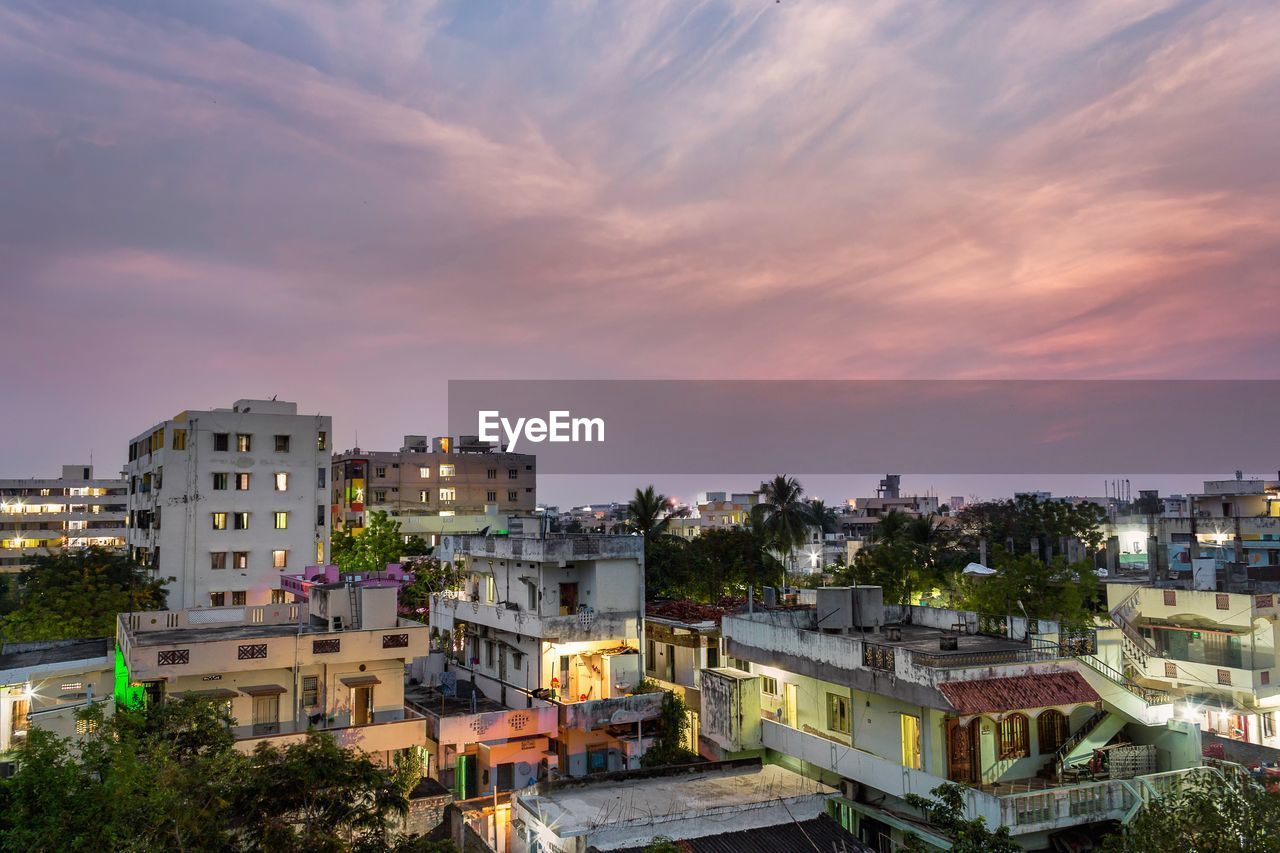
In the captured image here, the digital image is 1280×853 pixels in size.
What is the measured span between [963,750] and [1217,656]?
1907cm

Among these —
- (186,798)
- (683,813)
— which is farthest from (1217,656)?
(186,798)

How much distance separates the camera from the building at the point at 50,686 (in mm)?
25781

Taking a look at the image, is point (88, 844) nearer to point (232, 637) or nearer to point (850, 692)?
point (232, 637)

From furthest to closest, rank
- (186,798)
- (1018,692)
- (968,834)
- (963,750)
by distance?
(963,750) → (1018,692) → (968,834) → (186,798)

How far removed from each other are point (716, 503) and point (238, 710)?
139061 millimetres

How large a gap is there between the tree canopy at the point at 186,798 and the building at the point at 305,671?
5196 millimetres

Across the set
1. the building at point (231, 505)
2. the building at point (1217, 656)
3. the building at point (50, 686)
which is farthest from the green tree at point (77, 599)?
the building at point (1217, 656)

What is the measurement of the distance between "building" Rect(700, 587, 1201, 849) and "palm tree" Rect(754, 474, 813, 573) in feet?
142

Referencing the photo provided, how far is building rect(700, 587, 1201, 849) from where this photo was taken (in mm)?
23328

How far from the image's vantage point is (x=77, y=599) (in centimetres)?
4112

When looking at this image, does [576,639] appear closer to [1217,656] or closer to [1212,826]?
[1212,826]

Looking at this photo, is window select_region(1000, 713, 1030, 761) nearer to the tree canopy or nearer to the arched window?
the arched window

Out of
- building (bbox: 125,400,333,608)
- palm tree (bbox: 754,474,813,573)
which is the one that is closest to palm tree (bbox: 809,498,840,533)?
palm tree (bbox: 754,474,813,573)

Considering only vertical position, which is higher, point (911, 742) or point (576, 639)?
point (576, 639)
